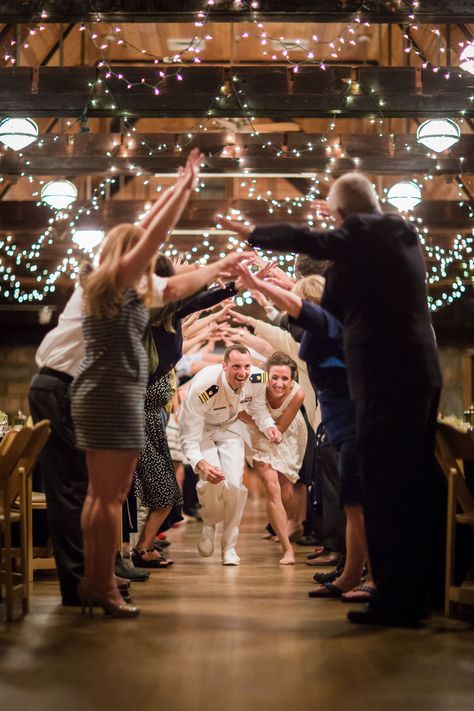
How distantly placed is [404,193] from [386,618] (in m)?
7.11

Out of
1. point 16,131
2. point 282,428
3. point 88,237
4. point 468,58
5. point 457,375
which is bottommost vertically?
point 282,428

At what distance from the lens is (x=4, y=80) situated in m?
8.06

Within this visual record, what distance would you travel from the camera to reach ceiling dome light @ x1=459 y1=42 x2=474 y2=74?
308 inches

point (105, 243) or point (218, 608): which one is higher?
point (105, 243)

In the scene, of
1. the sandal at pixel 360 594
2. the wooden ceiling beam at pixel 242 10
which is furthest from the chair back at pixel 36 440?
the wooden ceiling beam at pixel 242 10

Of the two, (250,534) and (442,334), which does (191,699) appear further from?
(442,334)

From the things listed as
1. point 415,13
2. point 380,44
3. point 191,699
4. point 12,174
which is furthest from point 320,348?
point 380,44

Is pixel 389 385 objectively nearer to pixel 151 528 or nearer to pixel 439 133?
pixel 151 528

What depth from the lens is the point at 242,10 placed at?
7.05m

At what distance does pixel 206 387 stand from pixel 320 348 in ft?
5.94

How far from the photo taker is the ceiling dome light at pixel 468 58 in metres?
7.83

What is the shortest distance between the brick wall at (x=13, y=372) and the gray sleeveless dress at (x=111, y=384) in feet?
43.5

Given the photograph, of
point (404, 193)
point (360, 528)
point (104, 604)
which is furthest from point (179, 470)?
point (104, 604)

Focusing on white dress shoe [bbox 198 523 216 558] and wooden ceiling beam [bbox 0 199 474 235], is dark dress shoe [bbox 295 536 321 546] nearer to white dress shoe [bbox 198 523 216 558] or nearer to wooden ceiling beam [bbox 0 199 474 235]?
white dress shoe [bbox 198 523 216 558]
